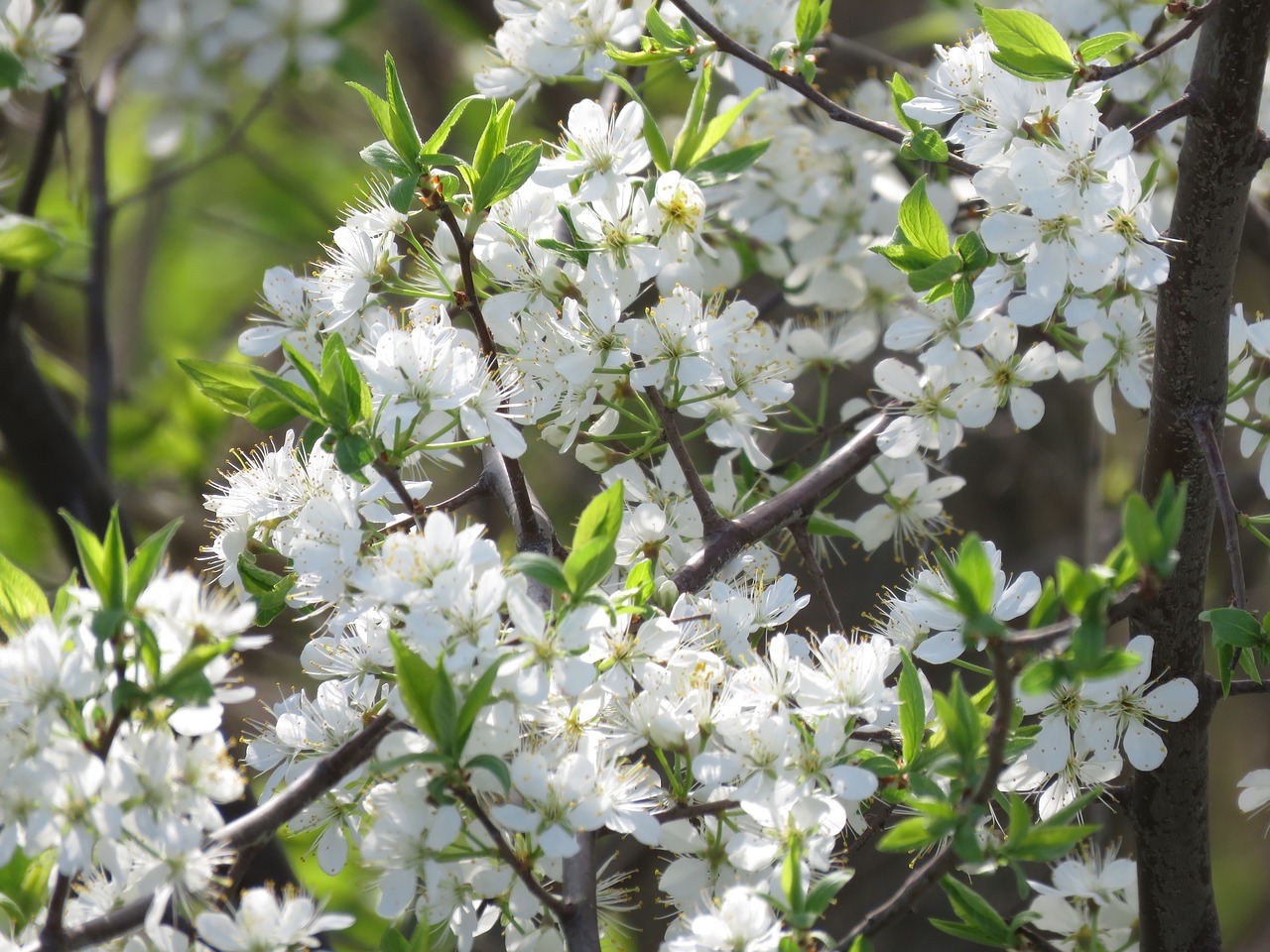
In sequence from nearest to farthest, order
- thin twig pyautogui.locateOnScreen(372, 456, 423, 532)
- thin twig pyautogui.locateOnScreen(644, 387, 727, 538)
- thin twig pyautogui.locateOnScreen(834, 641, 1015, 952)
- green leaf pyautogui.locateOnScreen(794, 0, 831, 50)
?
thin twig pyautogui.locateOnScreen(834, 641, 1015, 952) → thin twig pyautogui.locateOnScreen(372, 456, 423, 532) → thin twig pyautogui.locateOnScreen(644, 387, 727, 538) → green leaf pyautogui.locateOnScreen(794, 0, 831, 50)

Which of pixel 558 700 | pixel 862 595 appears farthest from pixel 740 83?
pixel 862 595

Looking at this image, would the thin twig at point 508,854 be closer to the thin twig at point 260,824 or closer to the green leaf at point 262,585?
the thin twig at point 260,824

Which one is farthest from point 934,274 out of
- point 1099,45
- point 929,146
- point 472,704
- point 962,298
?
point 472,704

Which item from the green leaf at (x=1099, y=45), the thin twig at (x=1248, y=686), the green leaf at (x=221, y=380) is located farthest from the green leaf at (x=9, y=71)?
the thin twig at (x=1248, y=686)

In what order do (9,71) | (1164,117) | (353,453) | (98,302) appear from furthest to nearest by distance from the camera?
(98,302), (9,71), (1164,117), (353,453)

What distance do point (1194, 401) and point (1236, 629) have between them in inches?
9.8

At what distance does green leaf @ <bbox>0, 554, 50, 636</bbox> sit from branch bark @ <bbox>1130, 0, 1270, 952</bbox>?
39.1 inches

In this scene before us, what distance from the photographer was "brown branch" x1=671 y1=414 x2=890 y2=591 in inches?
51.0

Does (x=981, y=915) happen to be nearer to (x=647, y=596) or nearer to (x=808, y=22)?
(x=647, y=596)

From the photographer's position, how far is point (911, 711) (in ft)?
3.56

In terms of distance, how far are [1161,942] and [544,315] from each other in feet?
3.22

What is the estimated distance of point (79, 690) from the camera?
911mm

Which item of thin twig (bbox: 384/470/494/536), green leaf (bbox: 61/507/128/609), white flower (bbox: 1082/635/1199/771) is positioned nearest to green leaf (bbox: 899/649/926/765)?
white flower (bbox: 1082/635/1199/771)

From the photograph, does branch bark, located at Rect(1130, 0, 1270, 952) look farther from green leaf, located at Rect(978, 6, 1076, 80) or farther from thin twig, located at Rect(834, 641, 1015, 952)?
thin twig, located at Rect(834, 641, 1015, 952)
